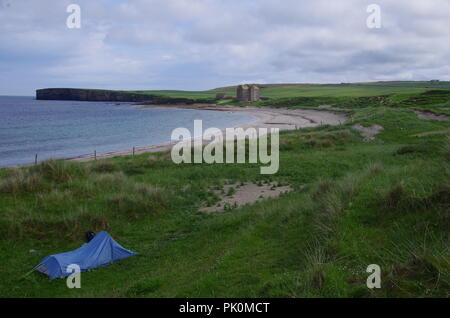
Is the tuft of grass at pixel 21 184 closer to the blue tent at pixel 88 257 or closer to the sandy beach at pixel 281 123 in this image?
→ the blue tent at pixel 88 257

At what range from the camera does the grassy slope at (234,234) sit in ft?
18.8

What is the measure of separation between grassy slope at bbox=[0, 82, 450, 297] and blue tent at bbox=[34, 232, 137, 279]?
284mm

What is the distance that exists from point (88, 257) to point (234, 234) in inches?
146

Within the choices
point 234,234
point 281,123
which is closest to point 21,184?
point 234,234

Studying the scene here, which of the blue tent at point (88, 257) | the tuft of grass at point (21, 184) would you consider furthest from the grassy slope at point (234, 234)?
the blue tent at point (88, 257)

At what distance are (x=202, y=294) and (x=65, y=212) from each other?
27.2 feet

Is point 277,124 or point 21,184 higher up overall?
point 277,124

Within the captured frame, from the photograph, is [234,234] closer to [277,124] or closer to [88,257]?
[88,257]

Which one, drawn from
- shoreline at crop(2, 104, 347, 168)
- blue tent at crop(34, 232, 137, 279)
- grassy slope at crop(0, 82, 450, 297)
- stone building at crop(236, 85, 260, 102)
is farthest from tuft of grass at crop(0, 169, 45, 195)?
stone building at crop(236, 85, 260, 102)

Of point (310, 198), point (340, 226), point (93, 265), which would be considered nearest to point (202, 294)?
point (340, 226)

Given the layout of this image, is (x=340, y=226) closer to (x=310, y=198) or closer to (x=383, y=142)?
(x=310, y=198)

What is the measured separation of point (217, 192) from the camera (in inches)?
687

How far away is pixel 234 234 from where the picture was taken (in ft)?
34.6

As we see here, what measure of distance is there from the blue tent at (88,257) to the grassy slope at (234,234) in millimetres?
284
